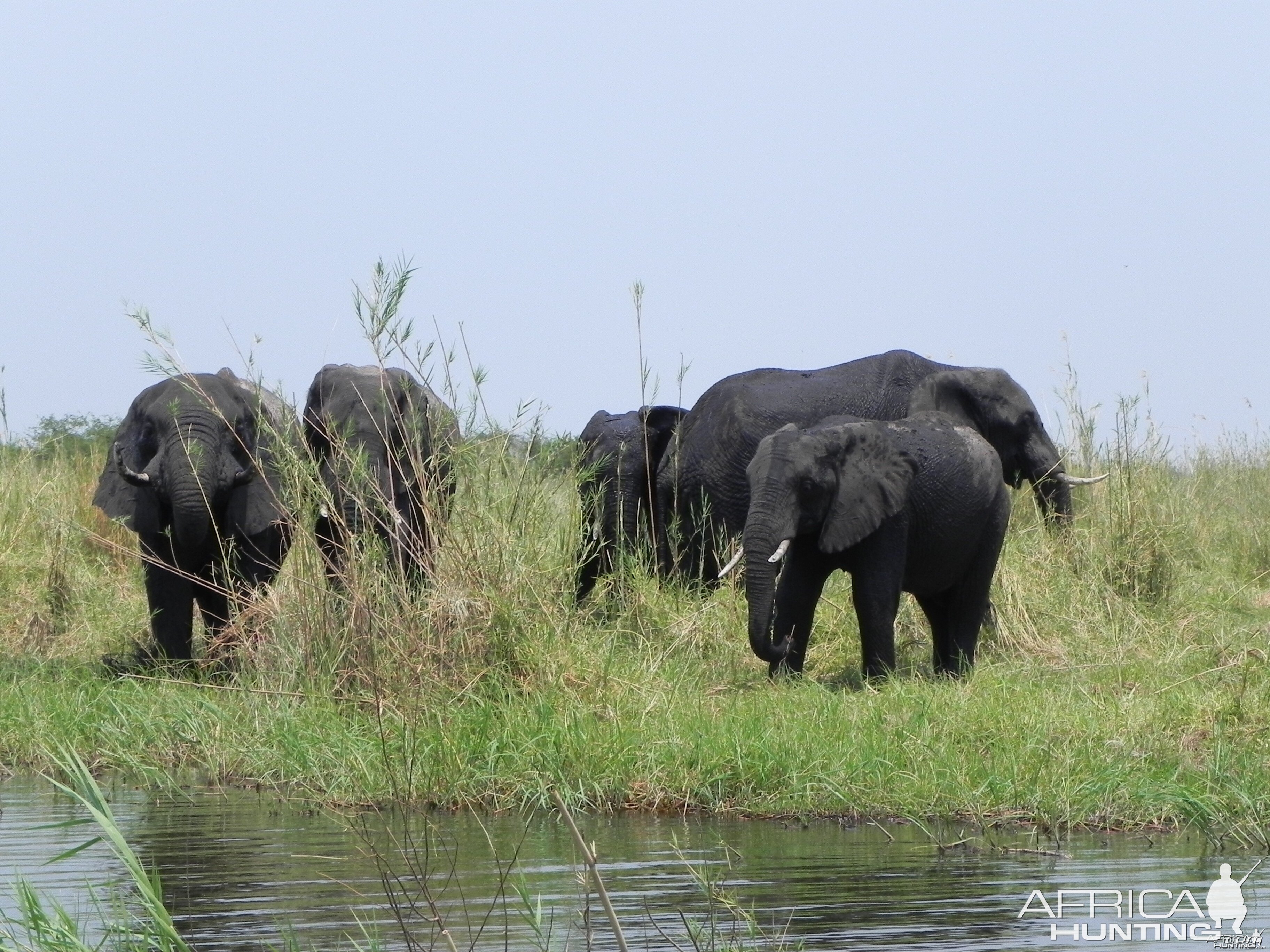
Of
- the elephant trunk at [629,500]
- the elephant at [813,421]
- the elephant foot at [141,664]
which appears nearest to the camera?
the elephant foot at [141,664]

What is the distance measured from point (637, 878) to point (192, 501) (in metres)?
5.20

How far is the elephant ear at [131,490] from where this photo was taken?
419 inches

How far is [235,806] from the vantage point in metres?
7.14

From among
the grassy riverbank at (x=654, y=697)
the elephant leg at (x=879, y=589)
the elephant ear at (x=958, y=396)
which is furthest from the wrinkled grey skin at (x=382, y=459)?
the elephant ear at (x=958, y=396)

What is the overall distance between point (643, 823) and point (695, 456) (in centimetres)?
593

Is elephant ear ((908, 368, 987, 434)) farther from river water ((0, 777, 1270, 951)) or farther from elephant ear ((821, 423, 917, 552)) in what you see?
river water ((0, 777, 1270, 951))

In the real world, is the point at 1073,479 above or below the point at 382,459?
below

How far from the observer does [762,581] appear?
9.26 metres

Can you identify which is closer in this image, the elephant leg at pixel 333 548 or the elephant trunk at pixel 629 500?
the elephant leg at pixel 333 548

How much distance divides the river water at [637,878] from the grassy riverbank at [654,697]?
20 cm

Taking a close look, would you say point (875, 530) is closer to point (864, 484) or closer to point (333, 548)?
point (864, 484)

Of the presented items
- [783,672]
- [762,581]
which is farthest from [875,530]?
[783,672]

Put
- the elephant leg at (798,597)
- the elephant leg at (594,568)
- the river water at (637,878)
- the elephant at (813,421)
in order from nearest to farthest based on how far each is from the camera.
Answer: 1. the river water at (637,878)
2. the elephant leg at (798,597)
3. the elephant leg at (594,568)
4. the elephant at (813,421)

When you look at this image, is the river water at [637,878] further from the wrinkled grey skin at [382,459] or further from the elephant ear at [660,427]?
the elephant ear at [660,427]
